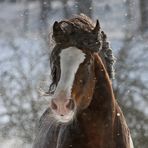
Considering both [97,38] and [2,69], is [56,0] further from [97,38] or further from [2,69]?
[97,38]

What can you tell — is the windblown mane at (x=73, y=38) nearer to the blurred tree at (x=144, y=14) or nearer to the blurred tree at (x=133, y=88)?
the blurred tree at (x=133, y=88)

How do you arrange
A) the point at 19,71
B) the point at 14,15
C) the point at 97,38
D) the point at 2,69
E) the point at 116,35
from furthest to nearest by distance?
the point at 14,15 < the point at 116,35 < the point at 2,69 < the point at 19,71 < the point at 97,38

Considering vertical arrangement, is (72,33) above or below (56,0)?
below

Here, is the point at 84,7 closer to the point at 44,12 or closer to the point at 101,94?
the point at 44,12

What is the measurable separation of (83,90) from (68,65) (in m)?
0.19

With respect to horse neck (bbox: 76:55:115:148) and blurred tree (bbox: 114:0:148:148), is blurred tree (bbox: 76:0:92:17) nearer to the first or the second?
blurred tree (bbox: 114:0:148:148)

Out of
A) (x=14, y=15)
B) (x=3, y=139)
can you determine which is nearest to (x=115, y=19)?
(x=14, y=15)

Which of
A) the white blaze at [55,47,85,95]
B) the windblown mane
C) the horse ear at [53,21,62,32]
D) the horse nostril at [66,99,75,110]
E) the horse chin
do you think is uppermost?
the horse ear at [53,21,62,32]

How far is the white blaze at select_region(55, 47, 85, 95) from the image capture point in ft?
11.5

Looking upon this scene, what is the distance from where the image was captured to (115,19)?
13.9m

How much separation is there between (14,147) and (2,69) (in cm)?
185

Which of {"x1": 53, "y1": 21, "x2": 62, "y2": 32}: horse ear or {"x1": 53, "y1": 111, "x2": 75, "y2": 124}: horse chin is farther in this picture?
{"x1": 53, "y1": 21, "x2": 62, "y2": 32}: horse ear

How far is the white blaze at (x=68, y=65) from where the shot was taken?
3496 millimetres

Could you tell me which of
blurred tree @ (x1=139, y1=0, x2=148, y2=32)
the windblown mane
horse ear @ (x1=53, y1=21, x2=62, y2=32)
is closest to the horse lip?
the windblown mane
